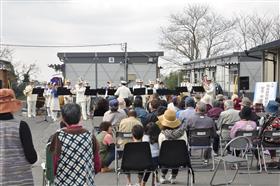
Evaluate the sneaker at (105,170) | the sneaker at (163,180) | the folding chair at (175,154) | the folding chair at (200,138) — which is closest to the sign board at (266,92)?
the folding chair at (200,138)

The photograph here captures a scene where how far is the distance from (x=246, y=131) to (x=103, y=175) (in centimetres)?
276

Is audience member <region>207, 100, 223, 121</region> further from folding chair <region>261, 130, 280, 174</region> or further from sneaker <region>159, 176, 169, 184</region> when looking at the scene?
sneaker <region>159, 176, 169, 184</region>

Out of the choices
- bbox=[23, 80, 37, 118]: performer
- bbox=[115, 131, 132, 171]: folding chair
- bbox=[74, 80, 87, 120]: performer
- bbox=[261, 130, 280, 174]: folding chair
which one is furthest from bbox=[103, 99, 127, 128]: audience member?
bbox=[23, 80, 37, 118]: performer

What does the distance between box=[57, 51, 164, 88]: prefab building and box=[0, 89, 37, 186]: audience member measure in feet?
111

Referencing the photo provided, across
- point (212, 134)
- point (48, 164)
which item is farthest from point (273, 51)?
point (48, 164)

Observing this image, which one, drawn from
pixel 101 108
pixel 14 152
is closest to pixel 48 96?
pixel 101 108

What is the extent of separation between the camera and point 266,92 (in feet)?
58.8

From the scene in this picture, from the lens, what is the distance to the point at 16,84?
136ft

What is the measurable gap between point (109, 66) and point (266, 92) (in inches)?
873

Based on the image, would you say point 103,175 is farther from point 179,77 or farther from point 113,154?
point 179,77

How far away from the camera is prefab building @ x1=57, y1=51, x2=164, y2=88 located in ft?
127

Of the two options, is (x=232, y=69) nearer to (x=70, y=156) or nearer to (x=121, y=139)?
(x=121, y=139)

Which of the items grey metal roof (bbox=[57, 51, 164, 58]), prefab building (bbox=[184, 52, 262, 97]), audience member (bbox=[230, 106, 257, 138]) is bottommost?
audience member (bbox=[230, 106, 257, 138])

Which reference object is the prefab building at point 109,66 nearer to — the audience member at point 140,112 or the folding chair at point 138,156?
the audience member at point 140,112
